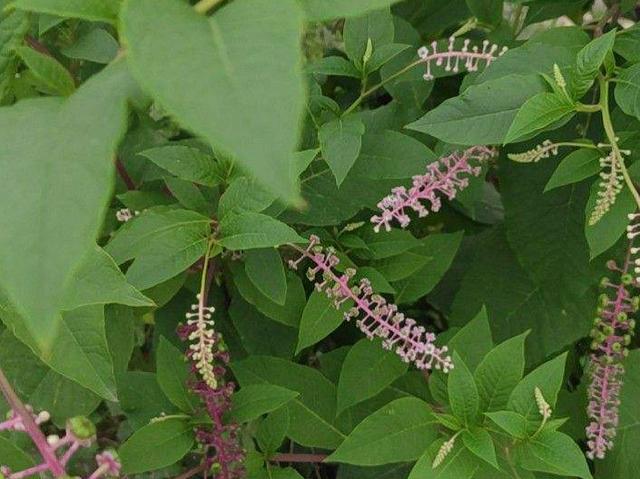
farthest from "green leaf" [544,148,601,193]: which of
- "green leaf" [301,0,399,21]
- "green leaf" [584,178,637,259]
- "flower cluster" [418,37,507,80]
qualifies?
"green leaf" [301,0,399,21]

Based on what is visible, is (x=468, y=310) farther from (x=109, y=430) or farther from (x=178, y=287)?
(x=109, y=430)

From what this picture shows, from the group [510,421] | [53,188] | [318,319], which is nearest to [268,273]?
[318,319]

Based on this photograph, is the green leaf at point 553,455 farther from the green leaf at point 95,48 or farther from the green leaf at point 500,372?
the green leaf at point 95,48

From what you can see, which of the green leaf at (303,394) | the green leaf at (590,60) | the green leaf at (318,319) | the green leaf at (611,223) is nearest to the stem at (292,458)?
the green leaf at (303,394)

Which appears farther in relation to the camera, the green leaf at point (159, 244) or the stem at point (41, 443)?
the green leaf at point (159, 244)

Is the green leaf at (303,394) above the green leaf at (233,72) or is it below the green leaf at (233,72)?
below

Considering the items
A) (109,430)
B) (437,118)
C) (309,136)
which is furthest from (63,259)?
(109,430)

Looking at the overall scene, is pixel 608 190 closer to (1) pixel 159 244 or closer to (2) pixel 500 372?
(2) pixel 500 372
